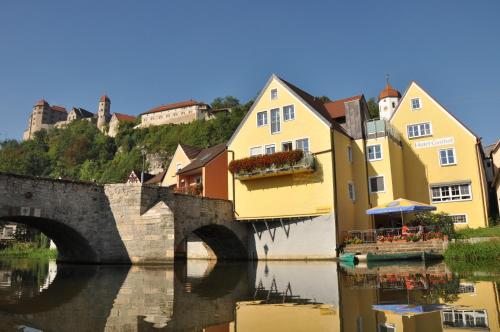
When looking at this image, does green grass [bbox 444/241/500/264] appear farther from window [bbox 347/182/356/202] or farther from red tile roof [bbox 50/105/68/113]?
red tile roof [bbox 50/105/68/113]

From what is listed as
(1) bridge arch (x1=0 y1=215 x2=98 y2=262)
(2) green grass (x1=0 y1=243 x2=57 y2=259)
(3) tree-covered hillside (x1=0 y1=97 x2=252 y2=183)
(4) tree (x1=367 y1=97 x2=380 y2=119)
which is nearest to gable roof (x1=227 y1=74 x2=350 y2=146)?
(1) bridge arch (x1=0 y1=215 x2=98 y2=262)

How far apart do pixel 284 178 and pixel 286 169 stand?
127cm

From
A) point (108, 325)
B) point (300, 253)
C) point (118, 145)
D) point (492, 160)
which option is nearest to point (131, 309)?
point (108, 325)

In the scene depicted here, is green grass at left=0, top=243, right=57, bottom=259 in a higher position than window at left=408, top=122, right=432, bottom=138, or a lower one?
lower

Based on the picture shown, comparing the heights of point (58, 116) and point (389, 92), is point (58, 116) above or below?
above

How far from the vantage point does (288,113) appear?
28781 millimetres

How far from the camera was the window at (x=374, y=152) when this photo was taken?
28.0 metres

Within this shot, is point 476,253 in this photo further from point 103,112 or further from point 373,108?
point 103,112

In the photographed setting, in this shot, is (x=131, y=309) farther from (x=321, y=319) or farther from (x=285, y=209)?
(x=285, y=209)

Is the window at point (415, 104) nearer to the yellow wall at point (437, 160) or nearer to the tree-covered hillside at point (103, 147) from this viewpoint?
the yellow wall at point (437, 160)

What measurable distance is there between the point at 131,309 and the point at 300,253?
18863mm

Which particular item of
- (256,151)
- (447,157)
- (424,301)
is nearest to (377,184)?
(447,157)

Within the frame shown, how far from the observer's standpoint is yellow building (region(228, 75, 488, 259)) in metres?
26.1

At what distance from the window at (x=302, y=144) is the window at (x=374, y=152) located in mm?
4500
